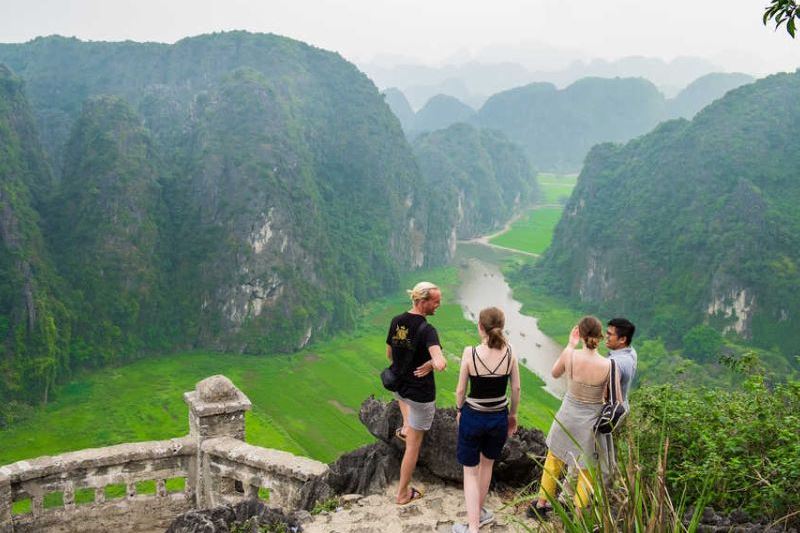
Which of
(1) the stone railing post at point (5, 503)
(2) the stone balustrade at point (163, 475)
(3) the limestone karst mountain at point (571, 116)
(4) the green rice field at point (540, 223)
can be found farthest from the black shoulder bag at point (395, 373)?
(3) the limestone karst mountain at point (571, 116)

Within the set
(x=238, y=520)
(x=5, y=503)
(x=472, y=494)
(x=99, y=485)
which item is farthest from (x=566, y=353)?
(x=5, y=503)

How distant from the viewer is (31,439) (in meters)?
32.8

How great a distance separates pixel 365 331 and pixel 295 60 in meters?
45.1

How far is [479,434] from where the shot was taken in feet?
17.0

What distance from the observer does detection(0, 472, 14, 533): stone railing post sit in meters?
7.12

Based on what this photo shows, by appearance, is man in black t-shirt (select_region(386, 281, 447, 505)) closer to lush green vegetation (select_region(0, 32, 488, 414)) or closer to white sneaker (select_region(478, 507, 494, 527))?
white sneaker (select_region(478, 507, 494, 527))

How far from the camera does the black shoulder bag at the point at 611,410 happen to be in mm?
5078

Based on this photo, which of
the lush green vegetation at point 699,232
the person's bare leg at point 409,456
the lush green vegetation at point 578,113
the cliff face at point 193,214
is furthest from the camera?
the lush green vegetation at point 578,113

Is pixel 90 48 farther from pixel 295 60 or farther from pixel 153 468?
pixel 153 468

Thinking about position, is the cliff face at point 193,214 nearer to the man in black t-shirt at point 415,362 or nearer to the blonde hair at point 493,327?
the man in black t-shirt at point 415,362

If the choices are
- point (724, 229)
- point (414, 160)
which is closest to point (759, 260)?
point (724, 229)

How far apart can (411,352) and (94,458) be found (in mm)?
4335

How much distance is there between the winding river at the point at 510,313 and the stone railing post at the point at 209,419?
31.8m

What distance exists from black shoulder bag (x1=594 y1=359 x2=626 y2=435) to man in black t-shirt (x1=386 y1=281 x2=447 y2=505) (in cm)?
126
